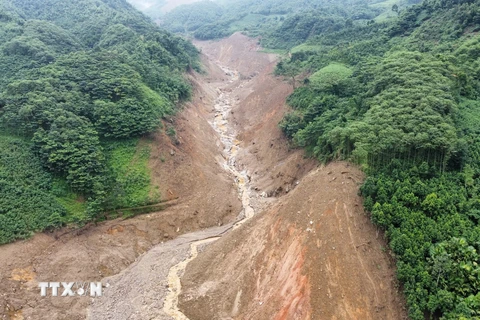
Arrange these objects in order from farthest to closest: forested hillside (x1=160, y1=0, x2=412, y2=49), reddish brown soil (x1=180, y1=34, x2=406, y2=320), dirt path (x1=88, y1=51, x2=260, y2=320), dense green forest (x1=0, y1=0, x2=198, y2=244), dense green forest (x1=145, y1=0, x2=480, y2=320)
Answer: forested hillside (x1=160, y1=0, x2=412, y2=49), dense green forest (x1=0, y1=0, x2=198, y2=244), dirt path (x1=88, y1=51, x2=260, y2=320), reddish brown soil (x1=180, y1=34, x2=406, y2=320), dense green forest (x1=145, y1=0, x2=480, y2=320)

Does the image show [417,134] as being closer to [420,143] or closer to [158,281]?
[420,143]

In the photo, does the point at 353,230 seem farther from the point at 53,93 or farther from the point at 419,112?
the point at 53,93

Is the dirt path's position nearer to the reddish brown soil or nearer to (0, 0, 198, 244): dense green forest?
the reddish brown soil

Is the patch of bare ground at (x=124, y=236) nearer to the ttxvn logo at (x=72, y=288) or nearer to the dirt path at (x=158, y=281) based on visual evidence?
the ttxvn logo at (x=72, y=288)

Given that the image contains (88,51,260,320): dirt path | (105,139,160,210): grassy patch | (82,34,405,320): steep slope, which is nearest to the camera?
(82,34,405,320): steep slope

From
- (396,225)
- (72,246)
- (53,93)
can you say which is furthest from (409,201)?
(53,93)

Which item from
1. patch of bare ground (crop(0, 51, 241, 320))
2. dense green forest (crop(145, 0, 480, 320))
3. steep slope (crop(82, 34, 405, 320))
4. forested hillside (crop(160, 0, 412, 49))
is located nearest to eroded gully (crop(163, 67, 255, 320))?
steep slope (crop(82, 34, 405, 320))
